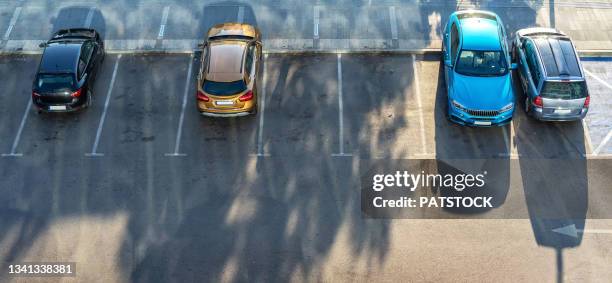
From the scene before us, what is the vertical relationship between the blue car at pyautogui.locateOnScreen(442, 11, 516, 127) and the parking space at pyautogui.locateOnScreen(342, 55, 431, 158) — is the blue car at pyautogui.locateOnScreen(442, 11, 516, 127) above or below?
above

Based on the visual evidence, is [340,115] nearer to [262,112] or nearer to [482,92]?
[262,112]

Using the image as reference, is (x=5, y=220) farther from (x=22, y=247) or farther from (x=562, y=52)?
(x=562, y=52)

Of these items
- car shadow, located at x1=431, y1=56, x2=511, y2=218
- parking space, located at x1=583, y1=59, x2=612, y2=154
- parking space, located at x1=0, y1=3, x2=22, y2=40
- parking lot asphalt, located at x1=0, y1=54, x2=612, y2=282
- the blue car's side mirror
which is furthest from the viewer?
parking space, located at x1=0, y1=3, x2=22, y2=40

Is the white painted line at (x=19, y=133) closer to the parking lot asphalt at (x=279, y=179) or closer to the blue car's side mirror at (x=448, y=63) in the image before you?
the parking lot asphalt at (x=279, y=179)

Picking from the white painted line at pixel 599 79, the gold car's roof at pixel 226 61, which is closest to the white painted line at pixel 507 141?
the white painted line at pixel 599 79

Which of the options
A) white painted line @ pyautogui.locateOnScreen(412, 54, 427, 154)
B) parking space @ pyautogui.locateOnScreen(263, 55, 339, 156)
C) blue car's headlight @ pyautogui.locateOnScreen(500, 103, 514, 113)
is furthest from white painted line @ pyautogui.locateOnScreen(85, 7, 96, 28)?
blue car's headlight @ pyautogui.locateOnScreen(500, 103, 514, 113)

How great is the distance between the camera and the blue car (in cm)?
1745

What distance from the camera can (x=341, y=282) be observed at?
15.0 metres

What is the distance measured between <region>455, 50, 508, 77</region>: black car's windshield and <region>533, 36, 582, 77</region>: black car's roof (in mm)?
1246

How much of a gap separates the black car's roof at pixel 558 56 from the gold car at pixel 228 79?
28.8 ft

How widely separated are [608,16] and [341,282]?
1412 cm

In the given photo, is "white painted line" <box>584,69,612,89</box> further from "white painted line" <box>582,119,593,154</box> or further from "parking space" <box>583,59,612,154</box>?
"white painted line" <box>582,119,593,154</box>

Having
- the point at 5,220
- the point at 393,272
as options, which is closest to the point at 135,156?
the point at 5,220

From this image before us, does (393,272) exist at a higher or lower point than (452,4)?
lower
